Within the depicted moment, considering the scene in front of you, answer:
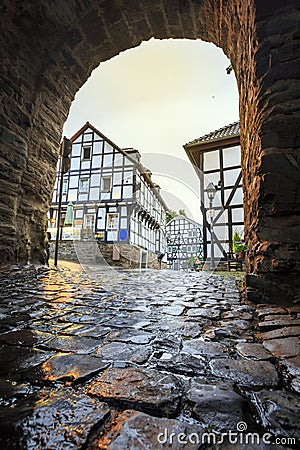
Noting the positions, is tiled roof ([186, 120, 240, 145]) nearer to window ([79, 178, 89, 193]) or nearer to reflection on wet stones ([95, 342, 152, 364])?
window ([79, 178, 89, 193])

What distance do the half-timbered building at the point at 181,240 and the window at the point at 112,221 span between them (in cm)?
1217

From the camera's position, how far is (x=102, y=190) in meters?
14.6

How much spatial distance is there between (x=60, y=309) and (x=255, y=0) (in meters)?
2.70

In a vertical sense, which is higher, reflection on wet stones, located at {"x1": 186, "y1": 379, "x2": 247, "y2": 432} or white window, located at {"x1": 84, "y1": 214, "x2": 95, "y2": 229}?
white window, located at {"x1": 84, "y1": 214, "x2": 95, "y2": 229}

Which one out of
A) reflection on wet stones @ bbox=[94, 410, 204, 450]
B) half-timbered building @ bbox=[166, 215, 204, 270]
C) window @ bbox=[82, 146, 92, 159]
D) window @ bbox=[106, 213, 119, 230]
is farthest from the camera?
half-timbered building @ bbox=[166, 215, 204, 270]

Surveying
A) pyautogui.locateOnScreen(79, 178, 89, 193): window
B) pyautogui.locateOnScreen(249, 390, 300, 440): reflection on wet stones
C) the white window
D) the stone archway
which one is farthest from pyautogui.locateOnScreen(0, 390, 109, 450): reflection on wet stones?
pyautogui.locateOnScreen(79, 178, 89, 193): window

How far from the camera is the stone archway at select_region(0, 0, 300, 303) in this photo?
5.11 feet

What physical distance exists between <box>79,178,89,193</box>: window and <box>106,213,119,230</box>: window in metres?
2.30

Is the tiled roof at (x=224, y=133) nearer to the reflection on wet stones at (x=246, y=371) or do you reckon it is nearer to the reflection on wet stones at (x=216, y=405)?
the reflection on wet stones at (x=246, y=371)

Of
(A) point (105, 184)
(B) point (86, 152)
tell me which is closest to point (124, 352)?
(A) point (105, 184)

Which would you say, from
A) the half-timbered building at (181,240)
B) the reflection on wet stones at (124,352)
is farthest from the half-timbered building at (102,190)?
the reflection on wet stones at (124,352)

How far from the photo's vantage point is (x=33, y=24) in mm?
3043

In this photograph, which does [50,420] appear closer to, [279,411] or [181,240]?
[279,411]

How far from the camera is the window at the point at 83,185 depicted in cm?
1485
